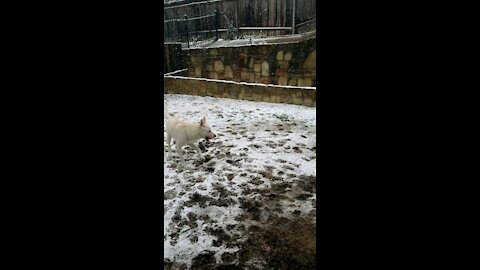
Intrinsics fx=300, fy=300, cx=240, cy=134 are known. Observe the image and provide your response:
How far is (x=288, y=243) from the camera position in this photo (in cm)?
281

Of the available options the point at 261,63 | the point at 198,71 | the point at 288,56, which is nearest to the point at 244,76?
the point at 261,63

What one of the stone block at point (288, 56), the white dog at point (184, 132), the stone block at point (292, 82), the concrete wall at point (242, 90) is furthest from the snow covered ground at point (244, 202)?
the stone block at point (288, 56)

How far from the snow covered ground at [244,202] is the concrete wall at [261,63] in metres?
3.19

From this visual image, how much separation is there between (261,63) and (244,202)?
7058 millimetres

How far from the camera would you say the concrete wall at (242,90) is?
859 centimetres

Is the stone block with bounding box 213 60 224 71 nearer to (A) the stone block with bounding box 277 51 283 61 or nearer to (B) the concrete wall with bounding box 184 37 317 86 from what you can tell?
(B) the concrete wall with bounding box 184 37 317 86

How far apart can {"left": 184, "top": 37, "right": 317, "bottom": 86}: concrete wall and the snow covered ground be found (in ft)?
10.5

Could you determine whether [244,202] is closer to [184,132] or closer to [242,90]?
[184,132]

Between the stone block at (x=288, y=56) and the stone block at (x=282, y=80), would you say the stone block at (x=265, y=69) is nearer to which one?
the stone block at (x=282, y=80)

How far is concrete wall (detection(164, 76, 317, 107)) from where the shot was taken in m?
8.59
